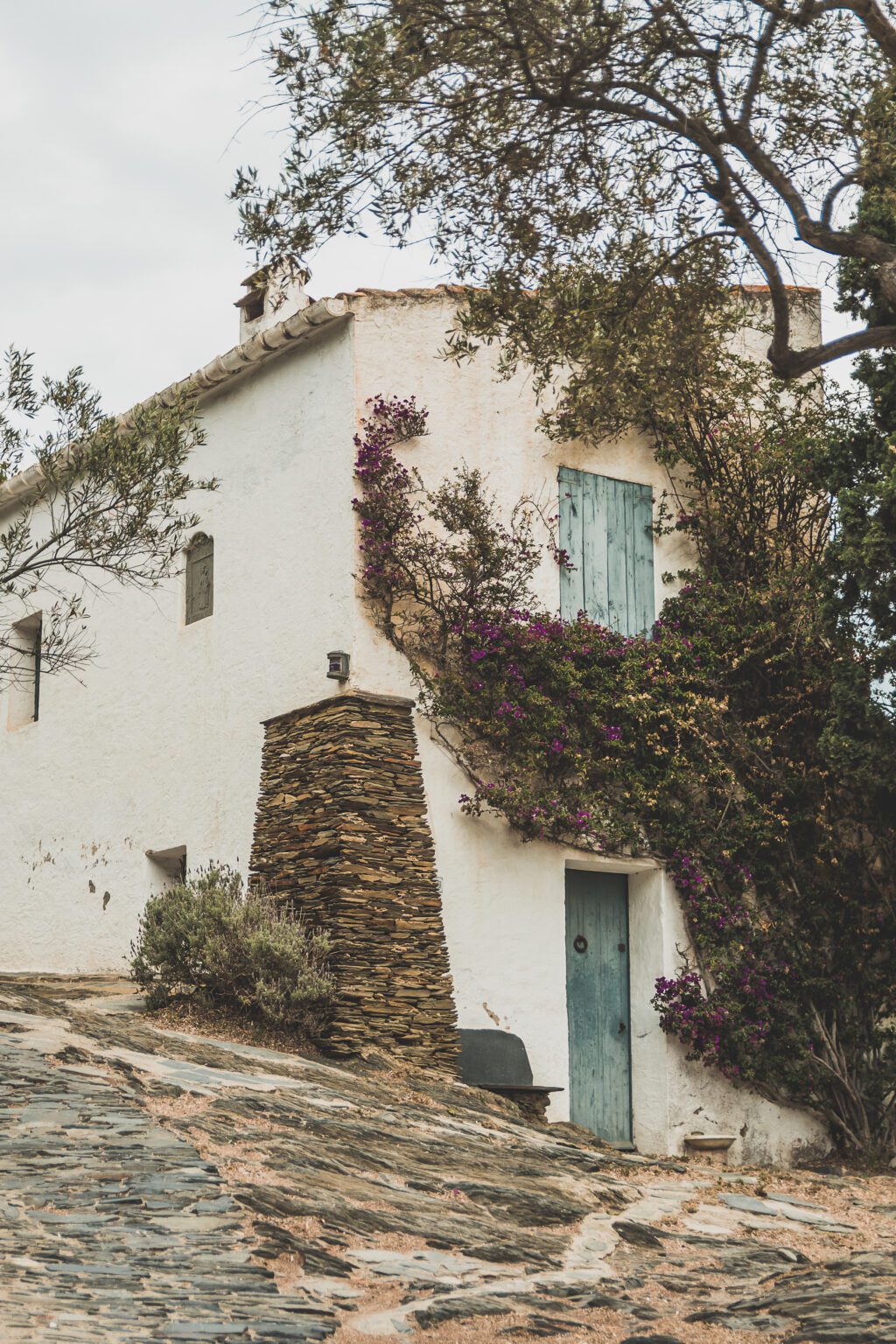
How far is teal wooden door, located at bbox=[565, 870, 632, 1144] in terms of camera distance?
42.7ft

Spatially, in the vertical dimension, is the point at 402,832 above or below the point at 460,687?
below

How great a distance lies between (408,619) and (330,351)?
258 cm

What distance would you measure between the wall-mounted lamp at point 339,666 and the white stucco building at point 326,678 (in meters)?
0.07

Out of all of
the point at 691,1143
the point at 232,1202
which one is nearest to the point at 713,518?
the point at 691,1143

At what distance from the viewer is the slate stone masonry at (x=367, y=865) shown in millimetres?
11703

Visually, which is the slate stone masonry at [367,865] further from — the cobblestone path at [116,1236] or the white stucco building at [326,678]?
the cobblestone path at [116,1236]

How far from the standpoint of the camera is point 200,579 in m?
15.0

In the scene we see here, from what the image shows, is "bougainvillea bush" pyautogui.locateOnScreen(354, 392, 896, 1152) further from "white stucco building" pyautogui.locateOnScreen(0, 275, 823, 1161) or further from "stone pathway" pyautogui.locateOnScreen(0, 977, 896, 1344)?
"stone pathway" pyautogui.locateOnScreen(0, 977, 896, 1344)

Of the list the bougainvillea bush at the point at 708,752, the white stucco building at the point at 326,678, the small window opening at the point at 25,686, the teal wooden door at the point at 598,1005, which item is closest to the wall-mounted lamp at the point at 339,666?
the white stucco building at the point at 326,678

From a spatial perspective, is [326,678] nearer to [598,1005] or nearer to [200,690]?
[200,690]

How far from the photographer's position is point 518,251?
391 inches

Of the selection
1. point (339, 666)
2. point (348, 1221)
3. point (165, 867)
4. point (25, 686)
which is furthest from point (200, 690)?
point (348, 1221)

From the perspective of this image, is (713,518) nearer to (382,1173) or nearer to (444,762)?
(444,762)

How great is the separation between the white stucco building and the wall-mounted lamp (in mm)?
71
